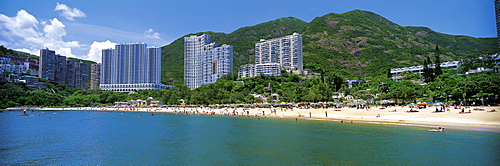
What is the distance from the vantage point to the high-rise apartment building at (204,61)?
13450 cm

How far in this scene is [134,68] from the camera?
140 m

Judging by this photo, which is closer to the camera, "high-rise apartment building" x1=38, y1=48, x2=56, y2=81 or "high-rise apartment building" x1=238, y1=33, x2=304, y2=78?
"high-rise apartment building" x1=238, y1=33, x2=304, y2=78

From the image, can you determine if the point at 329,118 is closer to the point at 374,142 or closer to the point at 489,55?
the point at 374,142

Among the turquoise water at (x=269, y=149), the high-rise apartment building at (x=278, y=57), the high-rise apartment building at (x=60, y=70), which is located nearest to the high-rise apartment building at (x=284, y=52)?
the high-rise apartment building at (x=278, y=57)

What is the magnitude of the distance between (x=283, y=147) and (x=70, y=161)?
13.3m

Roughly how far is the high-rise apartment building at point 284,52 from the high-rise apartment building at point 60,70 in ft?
303

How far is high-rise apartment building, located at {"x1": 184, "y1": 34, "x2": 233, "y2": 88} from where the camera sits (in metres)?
134

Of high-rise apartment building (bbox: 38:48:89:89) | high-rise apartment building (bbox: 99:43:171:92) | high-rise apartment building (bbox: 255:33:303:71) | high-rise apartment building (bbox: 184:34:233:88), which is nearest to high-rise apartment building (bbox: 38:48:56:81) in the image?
high-rise apartment building (bbox: 38:48:89:89)

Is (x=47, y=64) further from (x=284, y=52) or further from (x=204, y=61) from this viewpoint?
(x=284, y=52)

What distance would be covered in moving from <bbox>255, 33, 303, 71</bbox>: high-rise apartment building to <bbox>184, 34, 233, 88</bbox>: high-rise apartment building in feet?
57.1

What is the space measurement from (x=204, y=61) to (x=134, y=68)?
1283 inches

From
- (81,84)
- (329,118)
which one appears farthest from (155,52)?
(329,118)

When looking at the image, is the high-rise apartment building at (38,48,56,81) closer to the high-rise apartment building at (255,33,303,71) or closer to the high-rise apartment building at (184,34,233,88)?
the high-rise apartment building at (184,34,233,88)

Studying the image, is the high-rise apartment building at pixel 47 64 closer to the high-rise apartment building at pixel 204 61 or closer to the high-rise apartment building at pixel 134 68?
the high-rise apartment building at pixel 134 68
